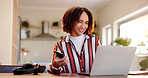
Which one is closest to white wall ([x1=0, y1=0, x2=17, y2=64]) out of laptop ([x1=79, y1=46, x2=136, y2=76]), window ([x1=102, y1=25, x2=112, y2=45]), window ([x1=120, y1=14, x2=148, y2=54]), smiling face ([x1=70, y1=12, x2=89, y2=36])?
smiling face ([x1=70, y1=12, x2=89, y2=36])

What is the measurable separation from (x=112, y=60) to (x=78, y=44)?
44cm

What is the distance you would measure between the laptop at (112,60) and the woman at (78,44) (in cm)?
35

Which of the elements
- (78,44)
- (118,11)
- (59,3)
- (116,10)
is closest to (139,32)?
(118,11)

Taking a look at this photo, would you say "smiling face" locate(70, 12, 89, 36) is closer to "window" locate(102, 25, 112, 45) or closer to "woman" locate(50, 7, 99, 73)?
"woman" locate(50, 7, 99, 73)

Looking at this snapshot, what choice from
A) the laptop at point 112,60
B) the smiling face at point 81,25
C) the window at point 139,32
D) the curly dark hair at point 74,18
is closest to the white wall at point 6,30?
the curly dark hair at point 74,18

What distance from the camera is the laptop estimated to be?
1272mm

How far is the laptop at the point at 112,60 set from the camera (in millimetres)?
1272

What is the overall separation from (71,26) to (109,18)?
15.5ft

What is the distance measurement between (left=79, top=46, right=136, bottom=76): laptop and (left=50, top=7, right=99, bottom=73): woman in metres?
0.35

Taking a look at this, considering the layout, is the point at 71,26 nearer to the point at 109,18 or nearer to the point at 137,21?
the point at 137,21

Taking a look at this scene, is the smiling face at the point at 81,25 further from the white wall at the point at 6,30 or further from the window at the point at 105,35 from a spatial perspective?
the window at the point at 105,35

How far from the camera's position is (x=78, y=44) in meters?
1.71

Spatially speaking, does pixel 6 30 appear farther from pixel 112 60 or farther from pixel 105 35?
pixel 105 35

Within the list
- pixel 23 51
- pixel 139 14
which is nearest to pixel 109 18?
pixel 139 14
